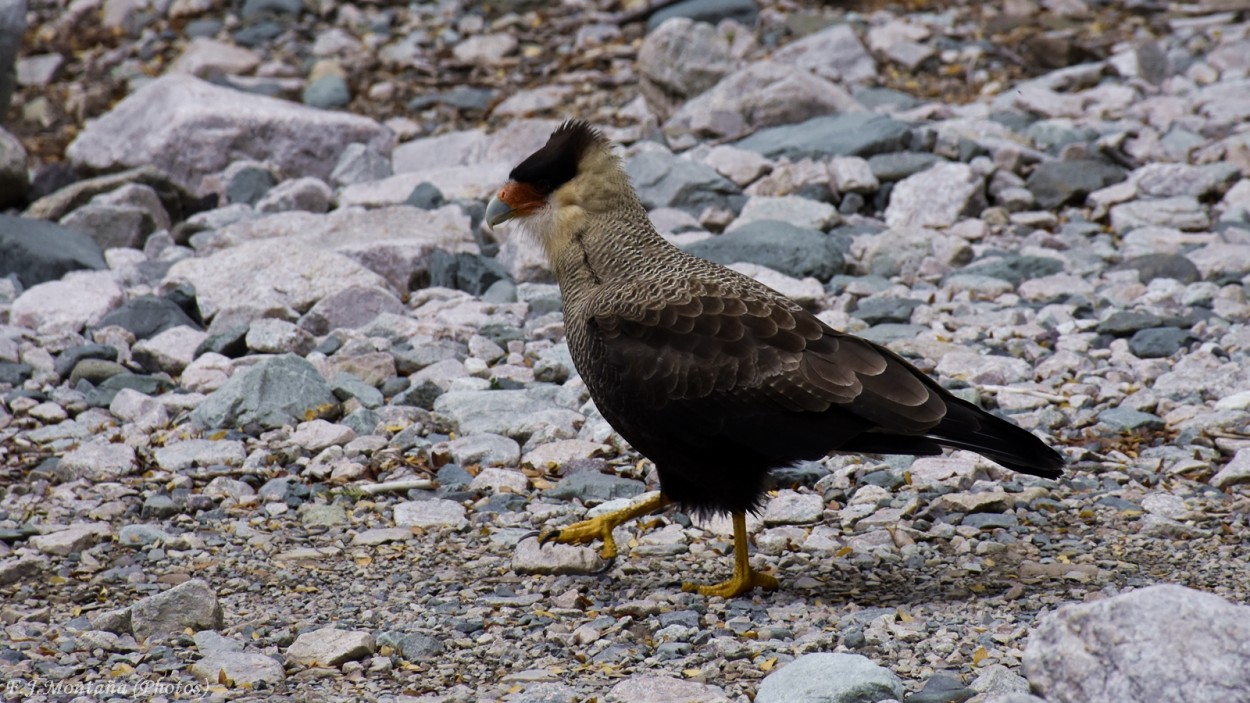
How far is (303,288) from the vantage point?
24.9 feet

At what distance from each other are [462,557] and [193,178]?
6215mm

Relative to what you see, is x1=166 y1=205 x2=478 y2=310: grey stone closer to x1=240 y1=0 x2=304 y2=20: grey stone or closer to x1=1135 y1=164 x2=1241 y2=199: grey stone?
x1=1135 y1=164 x2=1241 y2=199: grey stone

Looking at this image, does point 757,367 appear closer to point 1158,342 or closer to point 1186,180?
point 1158,342

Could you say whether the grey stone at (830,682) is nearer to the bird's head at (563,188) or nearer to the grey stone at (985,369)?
the bird's head at (563,188)

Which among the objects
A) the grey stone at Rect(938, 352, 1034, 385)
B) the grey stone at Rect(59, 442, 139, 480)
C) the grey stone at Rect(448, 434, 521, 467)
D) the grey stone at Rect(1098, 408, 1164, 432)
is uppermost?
the grey stone at Rect(59, 442, 139, 480)

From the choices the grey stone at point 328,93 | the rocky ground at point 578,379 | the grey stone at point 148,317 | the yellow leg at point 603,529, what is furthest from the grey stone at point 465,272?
the grey stone at point 328,93

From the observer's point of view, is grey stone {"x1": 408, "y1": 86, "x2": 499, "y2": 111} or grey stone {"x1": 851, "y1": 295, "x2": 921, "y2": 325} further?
grey stone {"x1": 408, "y1": 86, "x2": 499, "y2": 111}

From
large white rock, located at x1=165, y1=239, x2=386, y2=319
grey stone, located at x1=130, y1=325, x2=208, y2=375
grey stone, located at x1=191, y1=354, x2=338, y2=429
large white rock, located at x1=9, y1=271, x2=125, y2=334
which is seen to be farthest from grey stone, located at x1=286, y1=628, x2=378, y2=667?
large white rock, located at x1=9, y1=271, x2=125, y2=334

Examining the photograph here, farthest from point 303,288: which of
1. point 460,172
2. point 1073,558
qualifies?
point 1073,558

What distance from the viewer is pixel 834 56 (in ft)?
38.7

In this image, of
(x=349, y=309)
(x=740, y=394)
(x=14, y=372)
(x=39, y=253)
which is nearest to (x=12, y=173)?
(x=39, y=253)

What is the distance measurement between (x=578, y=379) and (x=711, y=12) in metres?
7.25

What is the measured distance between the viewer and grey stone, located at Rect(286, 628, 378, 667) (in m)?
4.12

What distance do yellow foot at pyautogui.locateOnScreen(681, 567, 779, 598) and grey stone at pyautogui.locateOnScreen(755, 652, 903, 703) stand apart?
0.91 meters
